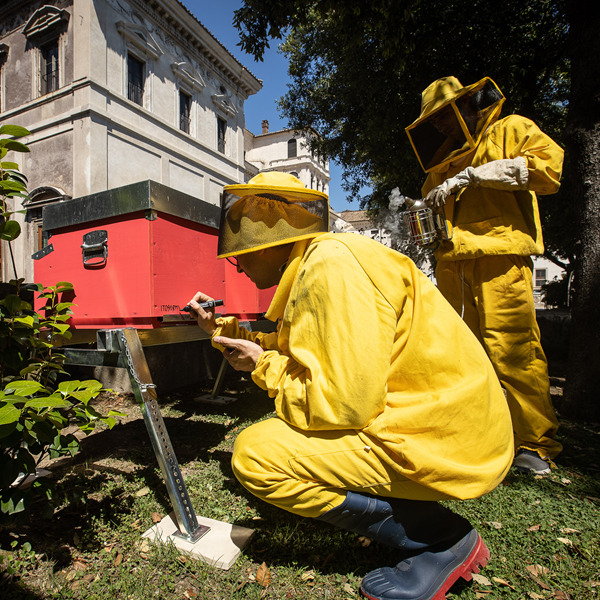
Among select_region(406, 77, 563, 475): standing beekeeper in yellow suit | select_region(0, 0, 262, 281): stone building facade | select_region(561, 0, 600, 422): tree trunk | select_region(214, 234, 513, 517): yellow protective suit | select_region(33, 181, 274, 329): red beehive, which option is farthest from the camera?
select_region(0, 0, 262, 281): stone building facade

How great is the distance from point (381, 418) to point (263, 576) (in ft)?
3.03

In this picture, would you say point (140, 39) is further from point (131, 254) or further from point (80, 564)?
point (80, 564)

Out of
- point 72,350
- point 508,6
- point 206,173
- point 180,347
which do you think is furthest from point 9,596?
point 206,173

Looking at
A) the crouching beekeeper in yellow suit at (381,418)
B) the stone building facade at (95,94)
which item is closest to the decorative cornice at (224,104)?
the stone building facade at (95,94)

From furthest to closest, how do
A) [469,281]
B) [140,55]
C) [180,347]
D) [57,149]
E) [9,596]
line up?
[140,55], [57,149], [180,347], [469,281], [9,596]

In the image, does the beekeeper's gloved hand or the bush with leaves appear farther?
the beekeeper's gloved hand

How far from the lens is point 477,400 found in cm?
133

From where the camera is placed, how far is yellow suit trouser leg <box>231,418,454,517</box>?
1.28 m

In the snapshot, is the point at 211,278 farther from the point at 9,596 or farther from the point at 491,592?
the point at 491,592

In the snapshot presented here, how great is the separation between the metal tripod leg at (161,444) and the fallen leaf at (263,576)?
1.17 feet

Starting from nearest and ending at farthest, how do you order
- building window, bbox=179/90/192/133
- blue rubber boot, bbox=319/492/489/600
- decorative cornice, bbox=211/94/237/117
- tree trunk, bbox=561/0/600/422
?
blue rubber boot, bbox=319/492/489/600
tree trunk, bbox=561/0/600/422
building window, bbox=179/90/192/133
decorative cornice, bbox=211/94/237/117

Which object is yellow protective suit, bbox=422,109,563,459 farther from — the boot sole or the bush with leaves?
the bush with leaves

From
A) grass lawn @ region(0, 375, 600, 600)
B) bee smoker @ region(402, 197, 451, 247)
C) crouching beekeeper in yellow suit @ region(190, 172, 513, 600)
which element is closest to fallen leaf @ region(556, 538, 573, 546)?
grass lawn @ region(0, 375, 600, 600)

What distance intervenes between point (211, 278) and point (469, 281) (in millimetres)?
1794
